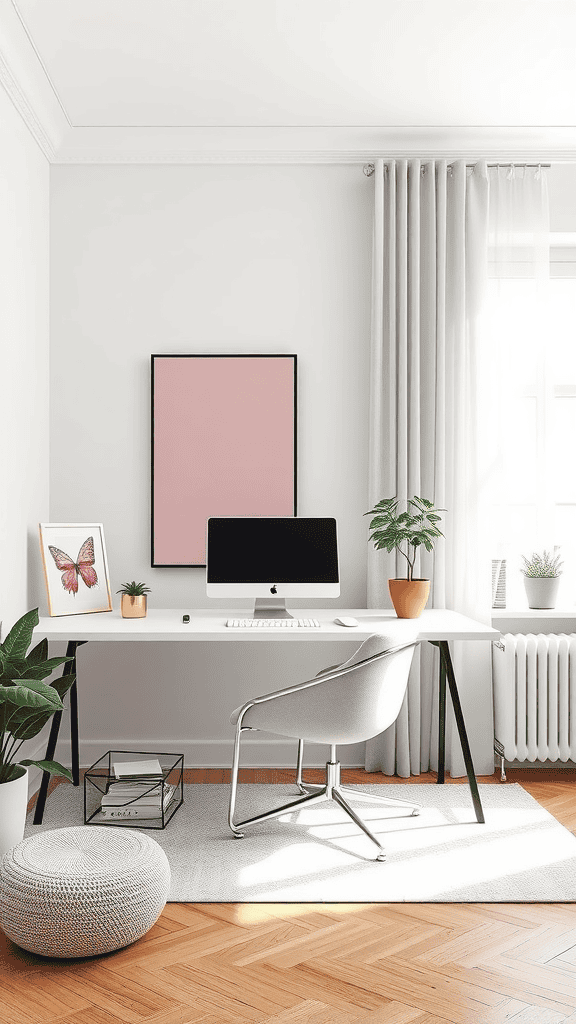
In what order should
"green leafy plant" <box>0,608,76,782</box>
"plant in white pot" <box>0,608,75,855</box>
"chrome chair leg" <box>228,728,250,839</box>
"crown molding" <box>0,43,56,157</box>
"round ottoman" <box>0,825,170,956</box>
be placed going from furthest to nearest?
"crown molding" <box>0,43,56,157</box>, "chrome chair leg" <box>228,728,250,839</box>, "green leafy plant" <box>0,608,76,782</box>, "plant in white pot" <box>0,608,75,855</box>, "round ottoman" <box>0,825,170,956</box>

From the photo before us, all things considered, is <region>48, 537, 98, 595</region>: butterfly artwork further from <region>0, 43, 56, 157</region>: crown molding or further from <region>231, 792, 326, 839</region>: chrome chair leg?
<region>0, 43, 56, 157</region>: crown molding

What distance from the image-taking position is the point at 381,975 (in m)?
2.03

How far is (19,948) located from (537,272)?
10.8 feet

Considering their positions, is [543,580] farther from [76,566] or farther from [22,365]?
[22,365]

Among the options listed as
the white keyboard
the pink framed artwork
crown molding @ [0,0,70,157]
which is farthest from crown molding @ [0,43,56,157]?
the white keyboard

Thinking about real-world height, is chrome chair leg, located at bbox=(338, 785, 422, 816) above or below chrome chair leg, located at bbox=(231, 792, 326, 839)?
below

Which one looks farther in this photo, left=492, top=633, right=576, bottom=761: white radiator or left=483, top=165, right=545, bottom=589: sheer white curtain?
left=483, top=165, right=545, bottom=589: sheer white curtain

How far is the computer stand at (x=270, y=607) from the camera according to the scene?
11.1ft

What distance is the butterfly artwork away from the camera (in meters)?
3.38

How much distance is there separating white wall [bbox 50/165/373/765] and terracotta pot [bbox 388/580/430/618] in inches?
17.7

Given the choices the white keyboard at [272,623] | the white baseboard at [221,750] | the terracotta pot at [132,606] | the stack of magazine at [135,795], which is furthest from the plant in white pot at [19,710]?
the white baseboard at [221,750]

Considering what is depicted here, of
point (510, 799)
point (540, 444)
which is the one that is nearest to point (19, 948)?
point (510, 799)

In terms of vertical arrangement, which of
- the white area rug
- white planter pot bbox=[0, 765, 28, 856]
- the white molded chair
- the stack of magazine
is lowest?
the white area rug

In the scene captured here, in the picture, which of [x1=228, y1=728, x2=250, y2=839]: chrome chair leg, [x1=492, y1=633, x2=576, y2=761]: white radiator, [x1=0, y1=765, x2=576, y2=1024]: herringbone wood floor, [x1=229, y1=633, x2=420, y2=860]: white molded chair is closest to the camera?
[x1=0, y1=765, x2=576, y2=1024]: herringbone wood floor
